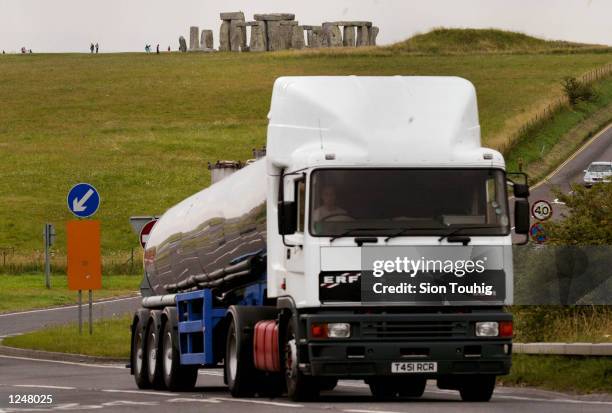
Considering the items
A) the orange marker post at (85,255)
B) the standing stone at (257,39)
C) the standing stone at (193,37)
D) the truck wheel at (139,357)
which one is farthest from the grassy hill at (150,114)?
the truck wheel at (139,357)

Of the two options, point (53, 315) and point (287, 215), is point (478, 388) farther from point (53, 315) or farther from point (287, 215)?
point (53, 315)

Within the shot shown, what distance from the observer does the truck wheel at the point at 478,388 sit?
19.6 m

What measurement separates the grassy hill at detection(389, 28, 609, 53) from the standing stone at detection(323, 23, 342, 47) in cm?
2392

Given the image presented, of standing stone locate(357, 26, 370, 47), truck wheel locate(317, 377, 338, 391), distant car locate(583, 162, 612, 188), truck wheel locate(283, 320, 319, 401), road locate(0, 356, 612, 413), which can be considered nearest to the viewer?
road locate(0, 356, 612, 413)

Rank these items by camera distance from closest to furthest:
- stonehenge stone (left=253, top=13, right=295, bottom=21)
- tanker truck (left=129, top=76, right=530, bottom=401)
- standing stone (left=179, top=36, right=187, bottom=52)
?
tanker truck (left=129, top=76, right=530, bottom=401), stonehenge stone (left=253, top=13, right=295, bottom=21), standing stone (left=179, top=36, right=187, bottom=52)

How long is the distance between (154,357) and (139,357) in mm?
948

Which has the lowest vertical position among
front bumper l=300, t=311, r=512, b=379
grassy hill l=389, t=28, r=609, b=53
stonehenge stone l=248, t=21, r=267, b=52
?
front bumper l=300, t=311, r=512, b=379

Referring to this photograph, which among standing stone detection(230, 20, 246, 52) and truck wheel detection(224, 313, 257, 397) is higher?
standing stone detection(230, 20, 246, 52)

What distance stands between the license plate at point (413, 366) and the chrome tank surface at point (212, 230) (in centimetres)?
262

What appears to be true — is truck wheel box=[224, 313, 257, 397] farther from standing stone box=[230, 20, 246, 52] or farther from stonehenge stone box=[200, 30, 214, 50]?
stonehenge stone box=[200, 30, 214, 50]

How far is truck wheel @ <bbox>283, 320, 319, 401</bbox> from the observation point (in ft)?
62.2

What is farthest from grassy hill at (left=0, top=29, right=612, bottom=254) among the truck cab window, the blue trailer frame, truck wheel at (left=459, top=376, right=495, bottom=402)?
the truck cab window

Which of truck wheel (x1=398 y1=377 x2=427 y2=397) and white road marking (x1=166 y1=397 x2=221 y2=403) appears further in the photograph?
truck wheel (x1=398 y1=377 x2=427 y2=397)

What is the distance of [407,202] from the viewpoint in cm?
1861
